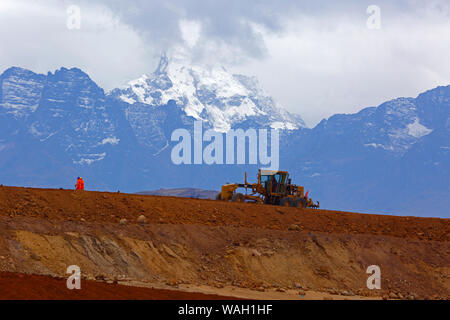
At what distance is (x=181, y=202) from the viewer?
4503 centimetres

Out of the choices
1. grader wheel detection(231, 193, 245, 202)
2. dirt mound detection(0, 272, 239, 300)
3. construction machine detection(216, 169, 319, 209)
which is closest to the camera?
dirt mound detection(0, 272, 239, 300)

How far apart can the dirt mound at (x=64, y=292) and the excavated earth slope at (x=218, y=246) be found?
7.04 metres

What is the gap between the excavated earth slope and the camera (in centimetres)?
3528

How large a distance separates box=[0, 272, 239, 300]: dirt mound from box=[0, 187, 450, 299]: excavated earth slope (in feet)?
23.1

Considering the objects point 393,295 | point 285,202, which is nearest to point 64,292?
point 393,295

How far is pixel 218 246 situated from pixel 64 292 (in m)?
18.1

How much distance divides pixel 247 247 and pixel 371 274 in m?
7.32

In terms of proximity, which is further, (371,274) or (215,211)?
(215,211)

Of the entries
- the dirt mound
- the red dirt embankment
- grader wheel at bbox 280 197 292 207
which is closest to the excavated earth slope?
the red dirt embankment

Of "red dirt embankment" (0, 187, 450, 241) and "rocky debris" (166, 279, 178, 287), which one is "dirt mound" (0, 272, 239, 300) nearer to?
"rocky debris" (166, 279, 178, 287)
